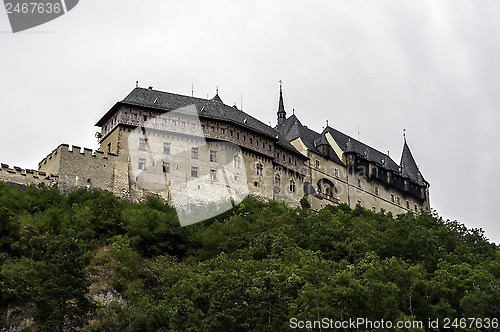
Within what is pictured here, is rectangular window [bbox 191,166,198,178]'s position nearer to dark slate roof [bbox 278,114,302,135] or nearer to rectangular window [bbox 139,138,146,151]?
rectangular window [bbox 139,138,146,151]

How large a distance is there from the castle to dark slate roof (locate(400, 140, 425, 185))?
13.6 meters

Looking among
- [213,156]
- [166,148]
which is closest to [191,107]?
[213,156]

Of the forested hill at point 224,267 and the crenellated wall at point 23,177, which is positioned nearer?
the forested hill at point 224,267

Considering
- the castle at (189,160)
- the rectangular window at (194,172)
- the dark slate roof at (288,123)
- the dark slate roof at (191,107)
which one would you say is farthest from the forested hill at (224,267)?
the dark slate roof at (288,123)

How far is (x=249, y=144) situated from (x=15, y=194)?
21.6 metres

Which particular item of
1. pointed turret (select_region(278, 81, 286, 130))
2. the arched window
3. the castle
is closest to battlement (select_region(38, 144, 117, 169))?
the castle

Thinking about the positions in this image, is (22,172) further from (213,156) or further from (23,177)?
(213,156)

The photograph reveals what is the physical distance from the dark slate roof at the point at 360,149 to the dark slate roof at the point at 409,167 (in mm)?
971

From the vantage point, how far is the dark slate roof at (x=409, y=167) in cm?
8425

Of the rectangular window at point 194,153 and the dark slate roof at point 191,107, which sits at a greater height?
the dark slate roof at point 191,107

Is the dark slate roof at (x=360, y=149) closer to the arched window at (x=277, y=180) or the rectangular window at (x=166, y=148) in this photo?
the arched window at (x=277, y=180)

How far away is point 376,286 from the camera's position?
32.2 metres

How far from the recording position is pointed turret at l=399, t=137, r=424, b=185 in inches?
3317

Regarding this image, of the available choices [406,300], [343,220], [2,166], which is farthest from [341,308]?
[2,166]
